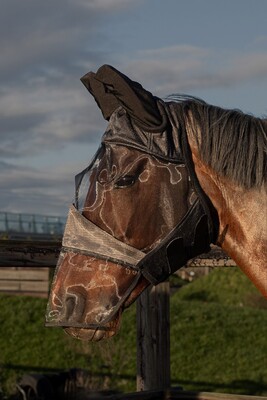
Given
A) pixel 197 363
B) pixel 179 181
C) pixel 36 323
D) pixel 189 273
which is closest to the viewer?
pixel 179 181

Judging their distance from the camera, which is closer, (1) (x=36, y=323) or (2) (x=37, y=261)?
(2) (x=37, y=261)

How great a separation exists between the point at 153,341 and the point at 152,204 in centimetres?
263

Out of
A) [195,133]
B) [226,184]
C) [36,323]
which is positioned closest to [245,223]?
[226,184]

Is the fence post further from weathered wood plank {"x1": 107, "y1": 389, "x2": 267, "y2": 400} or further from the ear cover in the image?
the ear cover

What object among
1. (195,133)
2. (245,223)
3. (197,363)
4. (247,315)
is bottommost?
(245,223)

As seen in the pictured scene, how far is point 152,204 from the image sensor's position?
2828mm

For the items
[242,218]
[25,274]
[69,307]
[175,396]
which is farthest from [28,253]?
[25,274]

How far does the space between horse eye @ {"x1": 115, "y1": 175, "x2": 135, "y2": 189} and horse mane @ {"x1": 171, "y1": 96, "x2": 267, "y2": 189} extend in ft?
0.82

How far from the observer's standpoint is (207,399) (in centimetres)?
473

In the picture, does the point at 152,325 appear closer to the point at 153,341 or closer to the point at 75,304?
the point at 153,341

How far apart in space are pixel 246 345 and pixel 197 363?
41.2 inches

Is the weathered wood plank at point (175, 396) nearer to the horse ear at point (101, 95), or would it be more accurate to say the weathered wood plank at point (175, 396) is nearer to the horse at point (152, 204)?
the horse at point (152, 204)

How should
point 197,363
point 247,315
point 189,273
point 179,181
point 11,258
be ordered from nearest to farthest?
point 179,181 < point 11,258 < point 197,363 < point 247,315 < point 189,273

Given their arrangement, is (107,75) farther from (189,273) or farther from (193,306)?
(189,273)
